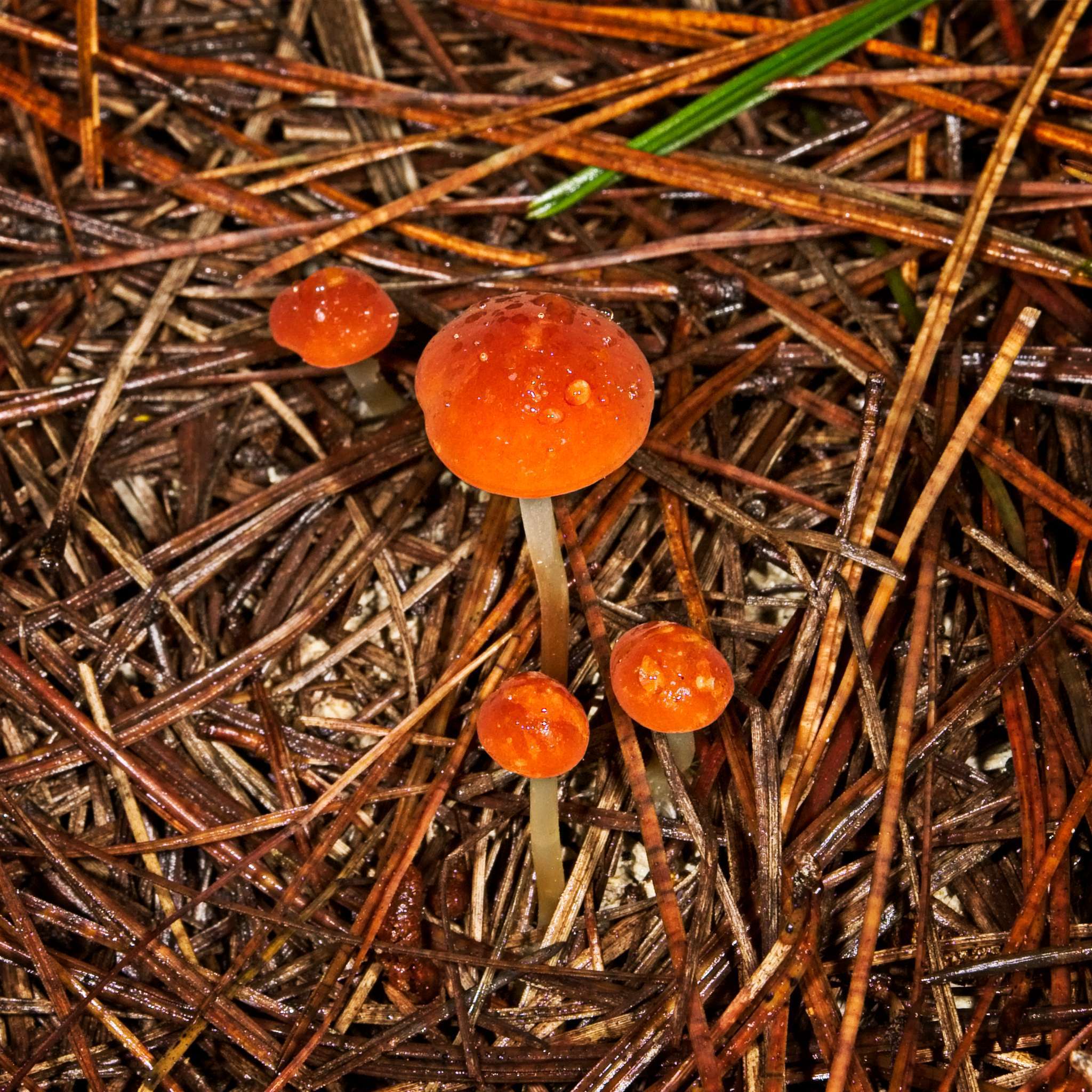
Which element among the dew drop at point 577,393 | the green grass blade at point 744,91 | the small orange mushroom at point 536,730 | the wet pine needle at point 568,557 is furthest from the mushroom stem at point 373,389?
the small orange mushroom at point 536,730

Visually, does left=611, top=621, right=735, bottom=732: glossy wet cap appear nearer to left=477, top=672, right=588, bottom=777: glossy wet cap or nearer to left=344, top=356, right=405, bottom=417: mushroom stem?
left=477, top=672, right=588, bottom=777: glossy wet cap

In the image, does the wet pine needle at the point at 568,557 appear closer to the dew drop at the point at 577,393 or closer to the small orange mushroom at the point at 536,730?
the small orange mushroom at the point at 536,730

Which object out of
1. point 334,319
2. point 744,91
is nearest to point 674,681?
point 334,319

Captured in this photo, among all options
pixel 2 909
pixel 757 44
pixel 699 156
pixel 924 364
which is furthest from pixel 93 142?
pixel 924 364

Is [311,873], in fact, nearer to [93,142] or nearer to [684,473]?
[684,473]

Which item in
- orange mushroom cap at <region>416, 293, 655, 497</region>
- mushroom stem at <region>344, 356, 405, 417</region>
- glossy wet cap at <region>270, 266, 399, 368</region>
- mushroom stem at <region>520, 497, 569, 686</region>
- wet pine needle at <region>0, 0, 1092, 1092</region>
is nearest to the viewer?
orange mushroom cap at <region>416, 293, 655, 497</region>

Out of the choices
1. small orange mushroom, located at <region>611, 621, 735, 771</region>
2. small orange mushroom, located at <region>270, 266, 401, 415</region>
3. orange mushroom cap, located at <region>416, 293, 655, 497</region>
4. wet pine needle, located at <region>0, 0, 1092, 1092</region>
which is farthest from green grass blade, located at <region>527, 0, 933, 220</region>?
small orange mushroom, located at <region>611, 621, 735, 771</region>

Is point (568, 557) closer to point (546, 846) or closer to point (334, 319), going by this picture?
point (546, 846)
